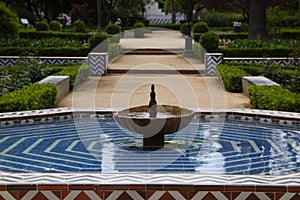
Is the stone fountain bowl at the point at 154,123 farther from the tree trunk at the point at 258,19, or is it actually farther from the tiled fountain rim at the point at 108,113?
the tree trunk at the point at 258,19

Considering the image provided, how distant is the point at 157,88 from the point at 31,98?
14.6 ft

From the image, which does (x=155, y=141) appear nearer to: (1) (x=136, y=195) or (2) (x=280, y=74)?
(1) (x=136, y=195)

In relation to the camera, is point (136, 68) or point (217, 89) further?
point (136, 68)

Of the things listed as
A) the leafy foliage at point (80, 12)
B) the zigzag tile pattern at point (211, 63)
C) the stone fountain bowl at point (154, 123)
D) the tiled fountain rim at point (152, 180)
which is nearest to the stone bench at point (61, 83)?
the zigzag tile pattern at point (211, 63)

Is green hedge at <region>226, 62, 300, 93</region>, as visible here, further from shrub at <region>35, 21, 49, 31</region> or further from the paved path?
shrub at <region>35, 21, 49, 31</region>

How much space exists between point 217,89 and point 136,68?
4.23 metres

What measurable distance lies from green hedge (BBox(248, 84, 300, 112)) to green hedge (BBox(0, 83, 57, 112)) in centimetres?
327

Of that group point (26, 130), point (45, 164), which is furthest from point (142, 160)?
point (26, 130)

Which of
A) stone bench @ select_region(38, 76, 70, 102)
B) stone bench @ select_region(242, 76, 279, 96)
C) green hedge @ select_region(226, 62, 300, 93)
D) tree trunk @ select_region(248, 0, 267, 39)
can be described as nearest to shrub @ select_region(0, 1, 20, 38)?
stone bench @ select_region(38, 76, 70, 102)

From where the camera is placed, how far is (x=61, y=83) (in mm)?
11969

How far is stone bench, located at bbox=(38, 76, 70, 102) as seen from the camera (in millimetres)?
11703

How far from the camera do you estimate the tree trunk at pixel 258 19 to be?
22.9 m

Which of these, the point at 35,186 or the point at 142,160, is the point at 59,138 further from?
the point at 35,186

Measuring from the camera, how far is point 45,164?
6.19 metres
